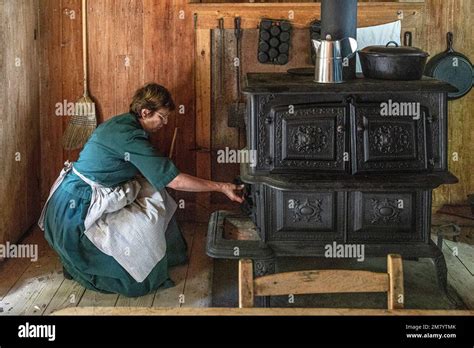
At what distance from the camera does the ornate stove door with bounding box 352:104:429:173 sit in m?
3.01

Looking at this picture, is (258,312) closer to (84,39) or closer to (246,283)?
(246,283)

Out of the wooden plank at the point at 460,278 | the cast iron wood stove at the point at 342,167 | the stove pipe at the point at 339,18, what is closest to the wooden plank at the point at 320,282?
the cast iron wood stove at the point at 342,167

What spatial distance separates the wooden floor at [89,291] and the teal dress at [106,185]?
0.06 meters

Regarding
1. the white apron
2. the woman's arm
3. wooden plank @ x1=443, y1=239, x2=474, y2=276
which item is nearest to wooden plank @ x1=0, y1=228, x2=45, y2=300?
the white apron

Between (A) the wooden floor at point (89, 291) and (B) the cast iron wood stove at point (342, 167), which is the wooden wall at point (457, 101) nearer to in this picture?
(A) the wooden floor at point (89, 291)

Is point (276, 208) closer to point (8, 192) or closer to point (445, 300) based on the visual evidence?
point (445, 300)

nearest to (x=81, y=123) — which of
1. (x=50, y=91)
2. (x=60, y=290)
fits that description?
(x=50, y=91)

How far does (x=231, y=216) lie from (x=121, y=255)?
0.58 m

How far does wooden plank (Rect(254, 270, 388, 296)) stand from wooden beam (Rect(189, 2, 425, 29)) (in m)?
2.40

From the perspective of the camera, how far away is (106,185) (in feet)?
10.8

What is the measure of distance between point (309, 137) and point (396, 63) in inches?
19.8

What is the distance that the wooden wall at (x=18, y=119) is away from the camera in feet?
11.6

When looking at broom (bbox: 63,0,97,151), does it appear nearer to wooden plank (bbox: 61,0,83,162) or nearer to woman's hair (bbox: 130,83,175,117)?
wooden plank (bbox: 61,0,83,162)

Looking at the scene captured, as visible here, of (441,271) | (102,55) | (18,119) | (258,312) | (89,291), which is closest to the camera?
(258,312)
